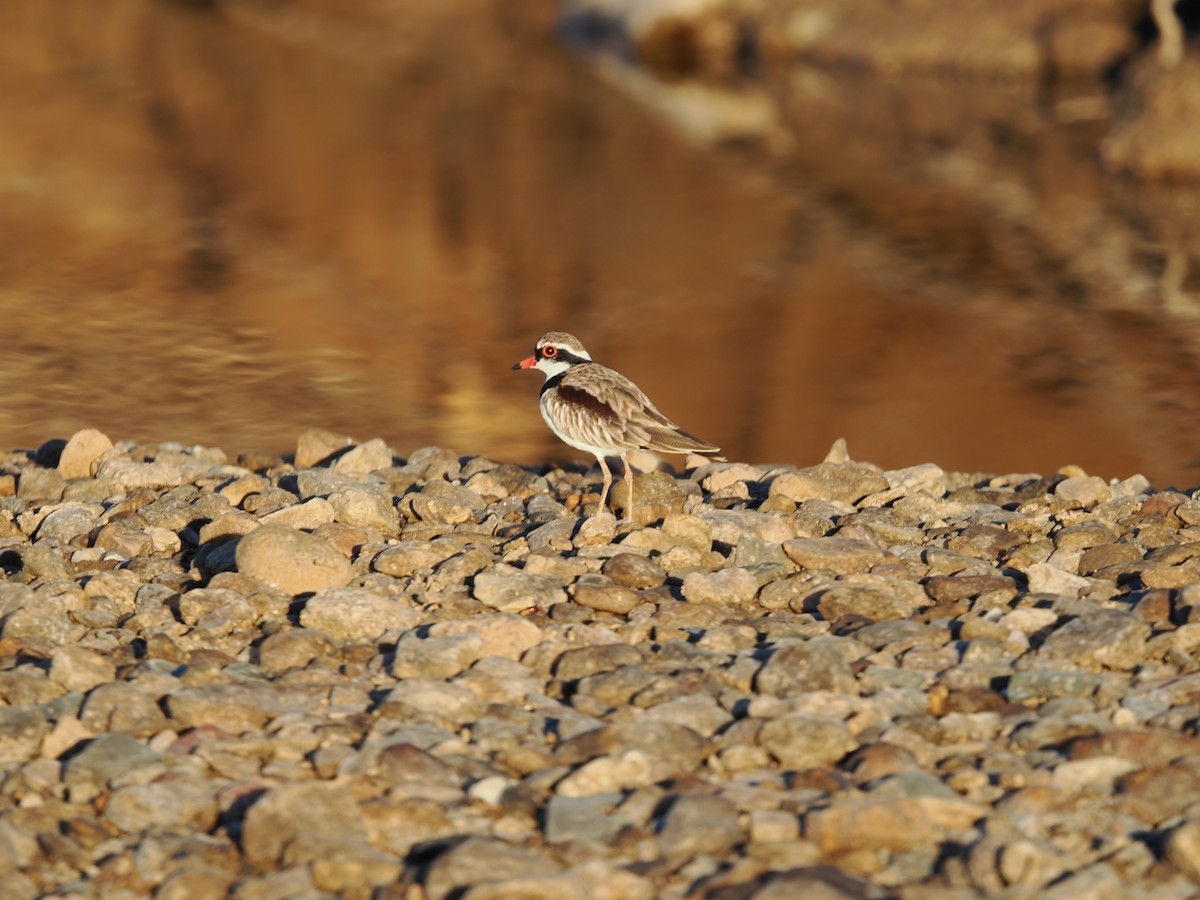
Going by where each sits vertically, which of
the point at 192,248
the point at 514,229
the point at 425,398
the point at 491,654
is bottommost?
the point at 491,654

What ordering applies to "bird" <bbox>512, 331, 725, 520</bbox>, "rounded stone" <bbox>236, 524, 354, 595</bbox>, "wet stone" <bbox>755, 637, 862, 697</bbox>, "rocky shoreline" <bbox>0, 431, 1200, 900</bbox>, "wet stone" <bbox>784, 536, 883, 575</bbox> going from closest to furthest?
"rocky shoreline" <bbox>0, 431, 1200, 900</bbox> → "wet stone" <bbox>755, 637, 862, 697</bbox> → "rounded stone" <bbox>236, 524, 354, 595</bbox> → "wet stone" <bbox>784, 536, 883, 575</bbox> → "bird" <bbox>512, 331, 725, 520</bbox>

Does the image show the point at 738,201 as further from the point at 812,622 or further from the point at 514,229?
the point at 812,622

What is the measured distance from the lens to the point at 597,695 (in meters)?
6.59

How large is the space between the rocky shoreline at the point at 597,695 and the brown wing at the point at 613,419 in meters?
0.30

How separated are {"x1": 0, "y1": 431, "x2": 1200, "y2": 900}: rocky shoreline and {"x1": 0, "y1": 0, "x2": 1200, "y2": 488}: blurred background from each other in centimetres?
391

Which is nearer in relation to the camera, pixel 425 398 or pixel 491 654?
pixel 491 654

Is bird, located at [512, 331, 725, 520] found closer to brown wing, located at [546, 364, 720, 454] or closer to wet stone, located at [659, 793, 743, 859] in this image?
brown wing, located at [546, 364, 720, 454]

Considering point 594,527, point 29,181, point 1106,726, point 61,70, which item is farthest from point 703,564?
point 61,70

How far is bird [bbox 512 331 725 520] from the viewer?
29.6 feet

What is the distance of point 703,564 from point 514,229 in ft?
40.6

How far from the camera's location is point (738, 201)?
2177cm

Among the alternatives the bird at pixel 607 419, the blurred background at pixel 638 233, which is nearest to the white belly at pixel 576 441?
the bird at pixel 607 419

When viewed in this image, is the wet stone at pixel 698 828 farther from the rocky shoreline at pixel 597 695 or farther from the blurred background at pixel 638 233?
the blurred background at pixel 638 233

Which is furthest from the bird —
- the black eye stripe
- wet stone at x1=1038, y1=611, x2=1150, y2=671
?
wet stone at x1=1038, y1=611, x2=1150, y2=671
